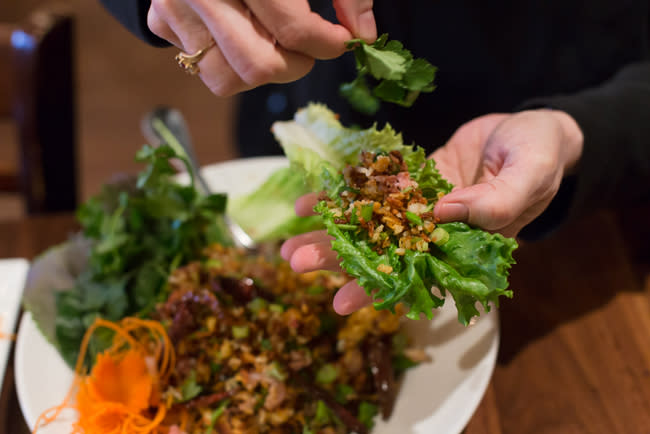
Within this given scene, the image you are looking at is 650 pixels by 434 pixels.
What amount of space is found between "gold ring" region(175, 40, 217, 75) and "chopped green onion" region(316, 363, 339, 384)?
34.7 inches

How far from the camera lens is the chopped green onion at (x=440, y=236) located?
40.6 inches

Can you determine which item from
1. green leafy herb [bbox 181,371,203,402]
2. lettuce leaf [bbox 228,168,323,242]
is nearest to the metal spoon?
lettuce leaf [bbox 228,168,323,242]

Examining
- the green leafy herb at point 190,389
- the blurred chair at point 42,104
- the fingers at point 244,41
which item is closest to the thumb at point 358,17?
the fingers at point 244,41

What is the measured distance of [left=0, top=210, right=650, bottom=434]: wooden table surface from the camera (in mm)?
1470

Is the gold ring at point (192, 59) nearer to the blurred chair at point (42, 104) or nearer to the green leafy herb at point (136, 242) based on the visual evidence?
the green leafy herb at point (136, 242)

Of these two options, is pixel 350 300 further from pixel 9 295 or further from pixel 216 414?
pixel 9 295

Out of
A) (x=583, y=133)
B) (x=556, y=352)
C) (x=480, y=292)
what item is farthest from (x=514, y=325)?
(x=480, y=292)

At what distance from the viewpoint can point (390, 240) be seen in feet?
3.51

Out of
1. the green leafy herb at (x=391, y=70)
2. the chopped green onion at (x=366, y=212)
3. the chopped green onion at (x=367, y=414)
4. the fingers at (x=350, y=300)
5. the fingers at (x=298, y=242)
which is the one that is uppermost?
the green leafy herb at (x=391, y=70)

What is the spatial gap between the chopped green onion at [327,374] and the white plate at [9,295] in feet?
3.03

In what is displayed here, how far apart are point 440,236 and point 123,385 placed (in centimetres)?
97


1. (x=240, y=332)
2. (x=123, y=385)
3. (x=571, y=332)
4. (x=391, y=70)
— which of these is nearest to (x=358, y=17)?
(x=391, y=70)

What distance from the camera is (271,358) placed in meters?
1.42

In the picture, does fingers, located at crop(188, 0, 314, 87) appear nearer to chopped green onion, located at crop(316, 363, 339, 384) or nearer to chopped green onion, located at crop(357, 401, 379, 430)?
chopped green onion, located at crop(316, 363, 339, 384)
